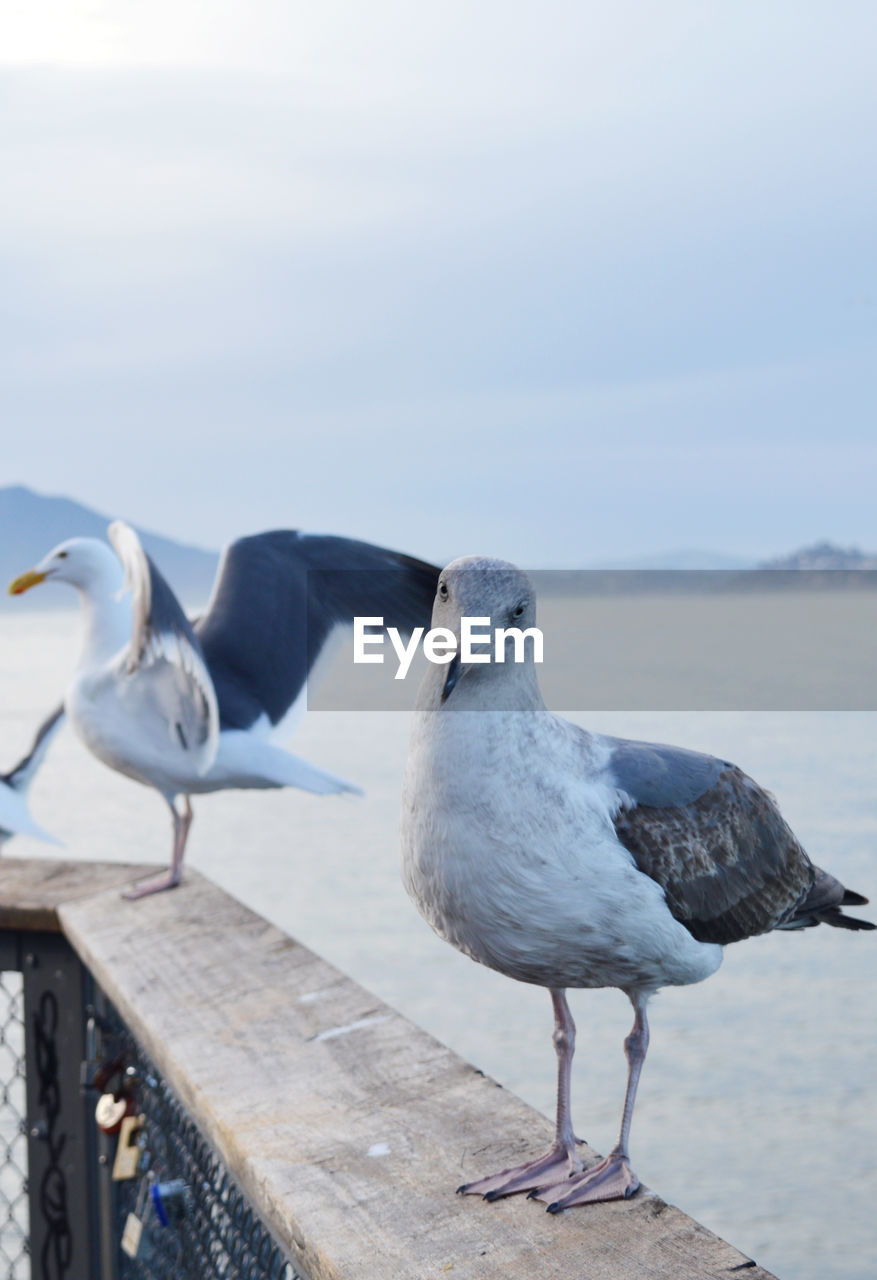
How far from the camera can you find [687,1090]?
1004 centimetres

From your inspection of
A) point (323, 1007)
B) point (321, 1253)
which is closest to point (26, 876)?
point (323, 1007)

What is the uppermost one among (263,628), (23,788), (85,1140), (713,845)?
(263,628)

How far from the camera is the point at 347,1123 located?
5.38 feet

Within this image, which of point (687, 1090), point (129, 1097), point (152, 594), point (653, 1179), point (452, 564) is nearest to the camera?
A: point (452, 564)

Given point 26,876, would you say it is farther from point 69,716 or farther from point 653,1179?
point 653,1179

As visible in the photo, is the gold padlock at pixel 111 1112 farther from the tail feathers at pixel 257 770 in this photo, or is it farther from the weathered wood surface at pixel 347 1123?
the tail feathers at pixel 257 770

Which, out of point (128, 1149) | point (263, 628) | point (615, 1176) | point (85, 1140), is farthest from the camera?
point (263, 628)

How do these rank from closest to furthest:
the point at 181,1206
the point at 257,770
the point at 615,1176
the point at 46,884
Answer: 1. the point at 615,1176
2. the point at 181,1206
3. the point at 46,884
4. the point at 257,770

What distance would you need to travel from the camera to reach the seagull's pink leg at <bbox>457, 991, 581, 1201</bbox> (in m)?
1.35

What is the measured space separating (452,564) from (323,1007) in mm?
1193

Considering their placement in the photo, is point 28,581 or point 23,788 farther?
point 28,581

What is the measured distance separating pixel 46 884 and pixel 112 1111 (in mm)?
672

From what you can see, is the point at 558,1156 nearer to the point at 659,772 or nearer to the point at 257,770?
the point at 659,772

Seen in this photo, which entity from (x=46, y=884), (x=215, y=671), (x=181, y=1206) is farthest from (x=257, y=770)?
(x=181, y=1206)
